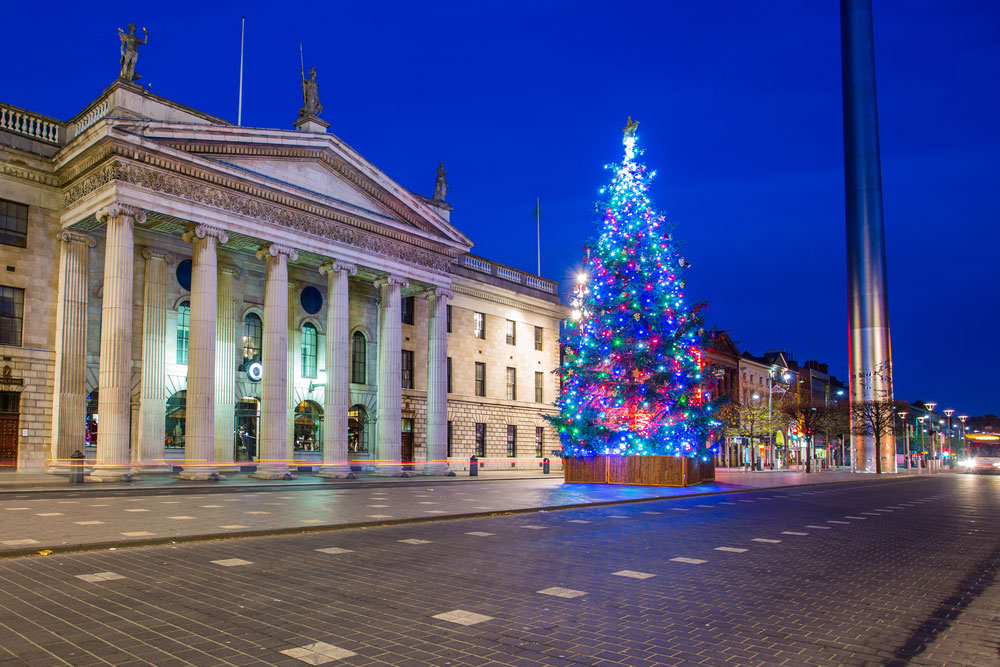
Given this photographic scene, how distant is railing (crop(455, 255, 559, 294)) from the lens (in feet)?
160

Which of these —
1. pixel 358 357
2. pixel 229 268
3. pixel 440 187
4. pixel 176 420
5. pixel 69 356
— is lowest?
pixel 176 420

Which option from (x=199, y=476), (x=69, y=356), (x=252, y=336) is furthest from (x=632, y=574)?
(x=252, y=336)

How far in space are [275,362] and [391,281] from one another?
8.25 meters

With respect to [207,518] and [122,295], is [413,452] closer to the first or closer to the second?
[122,295]

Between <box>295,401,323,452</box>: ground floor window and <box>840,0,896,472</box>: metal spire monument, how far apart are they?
4320cm

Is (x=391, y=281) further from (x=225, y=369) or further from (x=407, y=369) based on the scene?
(x=225, y=369)

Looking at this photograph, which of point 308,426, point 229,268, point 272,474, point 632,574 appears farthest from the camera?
point 308,426

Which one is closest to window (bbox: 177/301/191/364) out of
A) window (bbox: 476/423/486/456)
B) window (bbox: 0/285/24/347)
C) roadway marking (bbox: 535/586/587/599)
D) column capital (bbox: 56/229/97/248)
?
column capital (bbox: 56/229/97/248)

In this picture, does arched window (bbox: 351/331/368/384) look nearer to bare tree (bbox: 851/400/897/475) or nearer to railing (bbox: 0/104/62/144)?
railing (bbox: 0/104/62/144)

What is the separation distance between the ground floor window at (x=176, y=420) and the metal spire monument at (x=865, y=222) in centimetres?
5032

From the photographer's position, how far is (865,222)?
2335 inches

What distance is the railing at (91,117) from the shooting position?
30.0m

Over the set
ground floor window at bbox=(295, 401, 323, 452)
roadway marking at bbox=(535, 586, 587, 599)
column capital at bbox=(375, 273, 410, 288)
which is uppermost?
column capital at bbox=(375, 273, 410, 288)

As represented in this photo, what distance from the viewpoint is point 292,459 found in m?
36.9
